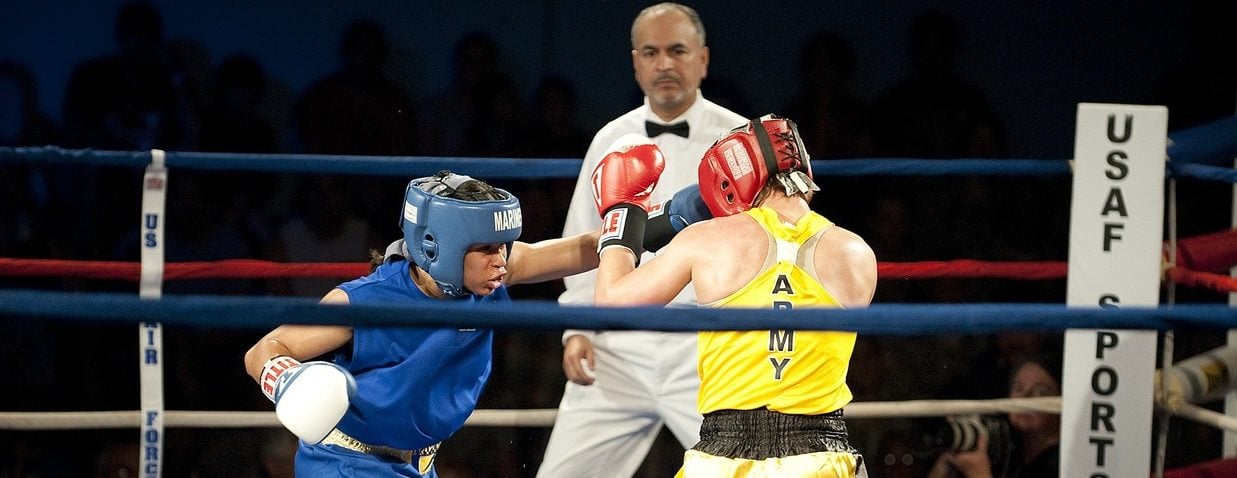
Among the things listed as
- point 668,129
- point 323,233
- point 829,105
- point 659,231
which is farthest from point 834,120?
point 659,231

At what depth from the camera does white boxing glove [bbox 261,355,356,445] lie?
65.4 inches

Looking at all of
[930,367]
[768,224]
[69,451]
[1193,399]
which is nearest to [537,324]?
[768,224]

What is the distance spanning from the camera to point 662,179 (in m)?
2.55

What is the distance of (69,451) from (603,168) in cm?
203

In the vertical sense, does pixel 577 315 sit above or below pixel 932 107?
below

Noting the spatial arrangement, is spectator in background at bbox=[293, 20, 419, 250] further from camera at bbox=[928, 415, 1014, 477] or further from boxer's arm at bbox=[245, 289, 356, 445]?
boxer's arm at bbox=[245, 289, 356, 445]

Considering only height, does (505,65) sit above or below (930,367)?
above

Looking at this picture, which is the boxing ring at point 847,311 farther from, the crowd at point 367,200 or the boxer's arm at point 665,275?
the crowd at point 367,200

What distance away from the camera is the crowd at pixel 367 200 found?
3418mm

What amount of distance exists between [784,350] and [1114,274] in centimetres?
72

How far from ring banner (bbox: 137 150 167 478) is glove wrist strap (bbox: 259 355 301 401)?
73 cm

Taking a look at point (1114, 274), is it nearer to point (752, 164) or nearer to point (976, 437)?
point (976, 437)

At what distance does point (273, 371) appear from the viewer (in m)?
1.78

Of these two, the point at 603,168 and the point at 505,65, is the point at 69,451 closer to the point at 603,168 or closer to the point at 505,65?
the point at 505,65
